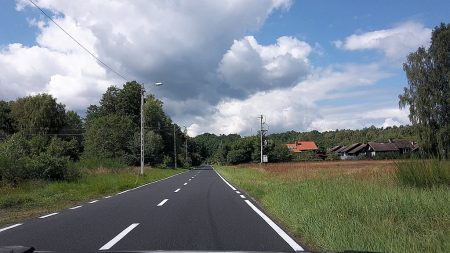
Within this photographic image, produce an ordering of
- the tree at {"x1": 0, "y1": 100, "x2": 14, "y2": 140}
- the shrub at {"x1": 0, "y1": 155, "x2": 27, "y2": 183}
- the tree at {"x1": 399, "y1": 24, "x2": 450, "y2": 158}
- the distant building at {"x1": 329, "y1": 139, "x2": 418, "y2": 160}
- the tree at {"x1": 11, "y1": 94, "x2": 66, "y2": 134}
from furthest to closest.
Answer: the distant building at {"x1": 329, "y1": 139, "x2": 418, "y2": 160} < the tree at {"x1": 0, "y1": 100, "x2": 14, "y2": 140} < the tree at {"x1": 11, "y1": 94, "x2": 66, "y2": 134} < the tree at {"x1": 399, "y1": 24, "x2": 450, "y2": 158} < the shrub at {"x1": 0, "y1": 155, "x2": 27, "y2": 183}

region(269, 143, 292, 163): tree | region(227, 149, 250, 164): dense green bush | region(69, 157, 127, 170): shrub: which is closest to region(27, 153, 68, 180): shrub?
region(69, 157, 127, 170): shrub

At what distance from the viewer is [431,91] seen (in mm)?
50281

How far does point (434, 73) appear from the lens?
5069 centimetres

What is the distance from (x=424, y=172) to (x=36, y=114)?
246 ft

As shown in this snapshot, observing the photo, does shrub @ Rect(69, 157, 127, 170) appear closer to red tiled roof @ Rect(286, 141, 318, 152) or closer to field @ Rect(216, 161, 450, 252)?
field @ Rect(216, 161, 450, 252)

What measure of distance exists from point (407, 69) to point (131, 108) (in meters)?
59.0

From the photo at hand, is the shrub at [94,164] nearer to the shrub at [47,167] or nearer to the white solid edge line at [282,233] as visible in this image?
the shrub at [47,167]

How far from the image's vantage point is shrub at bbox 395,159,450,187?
47.5 feet

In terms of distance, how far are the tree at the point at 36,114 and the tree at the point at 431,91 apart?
60121mm

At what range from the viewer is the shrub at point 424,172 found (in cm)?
1449

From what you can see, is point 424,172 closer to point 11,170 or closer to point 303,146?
point 11,170

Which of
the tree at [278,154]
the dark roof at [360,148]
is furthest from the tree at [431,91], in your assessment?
the dark roof at [360,148]

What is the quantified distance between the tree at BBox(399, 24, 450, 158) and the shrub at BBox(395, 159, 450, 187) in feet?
119

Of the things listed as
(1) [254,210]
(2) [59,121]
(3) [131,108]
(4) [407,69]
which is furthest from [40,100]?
(1) [254,210]
